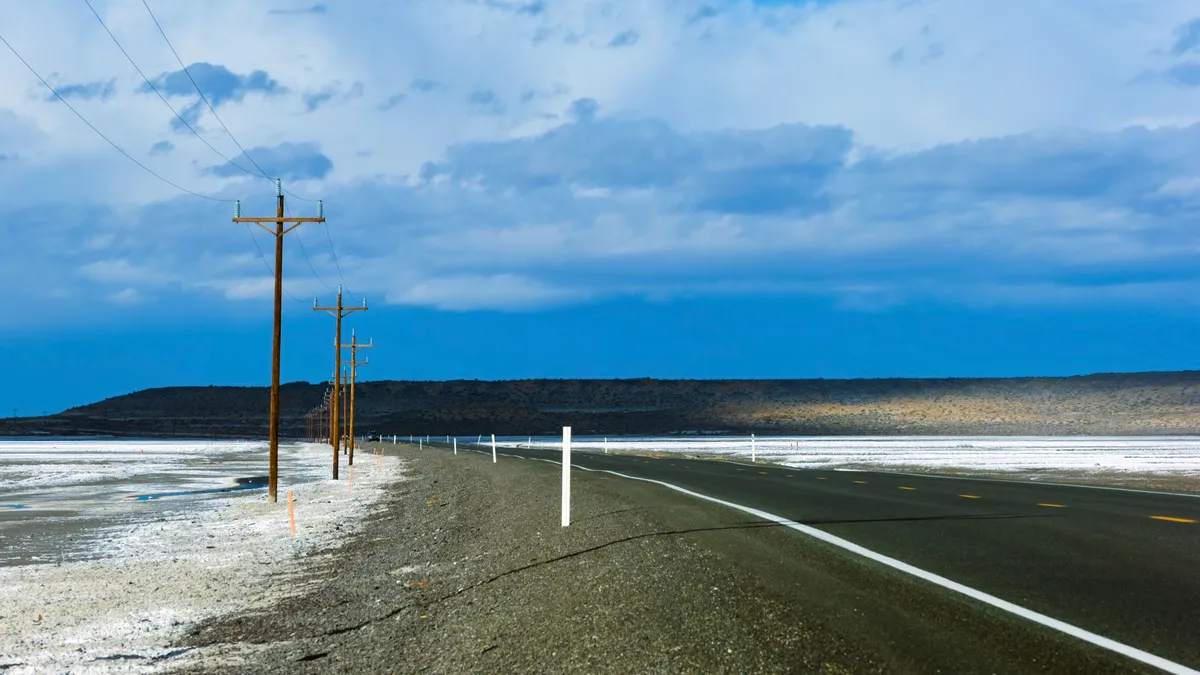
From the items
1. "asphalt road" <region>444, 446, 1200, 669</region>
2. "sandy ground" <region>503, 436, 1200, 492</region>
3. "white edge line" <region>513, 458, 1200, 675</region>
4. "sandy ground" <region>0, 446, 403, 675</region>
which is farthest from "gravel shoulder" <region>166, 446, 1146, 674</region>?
"sandy ground" <region>503, 436, 1200, 492</region>

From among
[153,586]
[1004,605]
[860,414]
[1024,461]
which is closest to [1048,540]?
[1004,605]

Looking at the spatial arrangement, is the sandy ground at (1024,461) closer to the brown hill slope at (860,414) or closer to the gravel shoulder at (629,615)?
the gravel shoulder at (629,615)

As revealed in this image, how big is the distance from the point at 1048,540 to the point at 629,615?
6069 mm

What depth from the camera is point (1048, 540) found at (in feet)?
40.1

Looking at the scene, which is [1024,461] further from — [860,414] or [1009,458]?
[860,414]

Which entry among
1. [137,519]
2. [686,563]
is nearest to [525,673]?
[686,563]

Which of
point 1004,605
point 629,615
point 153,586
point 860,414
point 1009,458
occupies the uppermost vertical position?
point 860,414

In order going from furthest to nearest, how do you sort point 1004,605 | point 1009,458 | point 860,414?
point 860,414 < point 1009,458 < point 1004,605

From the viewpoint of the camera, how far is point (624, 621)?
28.2ft

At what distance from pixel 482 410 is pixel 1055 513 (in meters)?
175

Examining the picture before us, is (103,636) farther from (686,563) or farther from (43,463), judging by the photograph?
(43,463)

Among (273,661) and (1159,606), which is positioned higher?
(1159,606)

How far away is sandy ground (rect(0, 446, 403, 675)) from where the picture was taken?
10.1m

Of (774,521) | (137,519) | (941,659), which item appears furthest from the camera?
(137,519)
